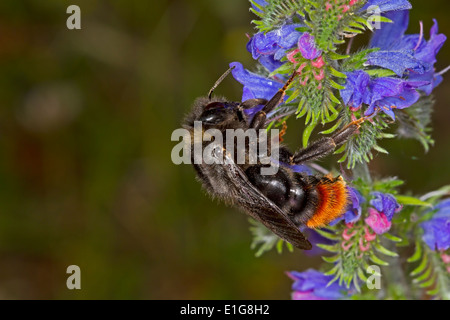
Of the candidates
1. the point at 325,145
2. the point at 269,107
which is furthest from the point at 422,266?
the point at 269,107

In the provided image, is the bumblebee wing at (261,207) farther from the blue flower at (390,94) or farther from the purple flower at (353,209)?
the blue flower at (390,94)

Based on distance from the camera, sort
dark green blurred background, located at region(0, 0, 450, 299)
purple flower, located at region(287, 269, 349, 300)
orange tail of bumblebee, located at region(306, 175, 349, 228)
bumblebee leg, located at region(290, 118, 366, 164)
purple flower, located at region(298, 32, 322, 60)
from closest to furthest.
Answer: purple flower, located at region(298, 32, 322, 60)
bumblebee leg, located at region(290, 118, 366, 164)
orange tail of bumblebee, located at region(306, 175, 349, 228)
purple flower, located at region(287, 269, 349, 300)
dark green blurred background, located at region(0, 0, 450, 299)

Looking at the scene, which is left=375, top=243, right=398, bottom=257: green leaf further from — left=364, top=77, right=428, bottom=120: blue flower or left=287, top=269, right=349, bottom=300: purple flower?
left=364, top=77, right=428, bottom=120: blue flower

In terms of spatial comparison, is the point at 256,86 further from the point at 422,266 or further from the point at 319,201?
the point at 422,266

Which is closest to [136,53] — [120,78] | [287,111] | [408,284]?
[120,78]

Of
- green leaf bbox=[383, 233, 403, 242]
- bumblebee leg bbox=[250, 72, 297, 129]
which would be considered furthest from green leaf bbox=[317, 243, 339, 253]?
bumblebee leg bbox=[250, 72, 297, 129]

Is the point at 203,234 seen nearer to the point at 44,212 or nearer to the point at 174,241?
the point at 174,241
